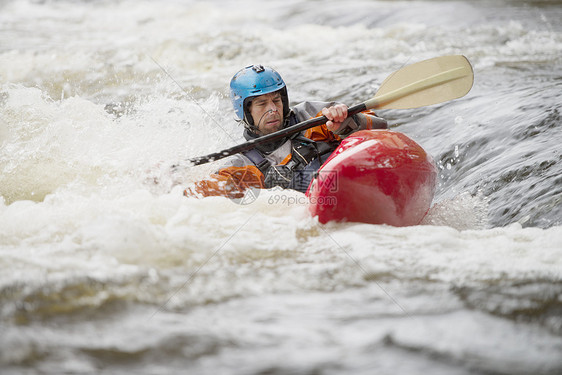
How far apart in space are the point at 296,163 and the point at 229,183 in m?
0.43

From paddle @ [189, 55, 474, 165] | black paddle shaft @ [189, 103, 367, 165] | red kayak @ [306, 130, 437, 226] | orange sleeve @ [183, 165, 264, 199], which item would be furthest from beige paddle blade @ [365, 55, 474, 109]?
orange sleeve @ [183, 165, 264, 199]

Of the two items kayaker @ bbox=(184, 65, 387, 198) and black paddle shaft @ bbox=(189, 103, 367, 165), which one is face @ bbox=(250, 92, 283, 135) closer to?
kayaker @ bbox=(184, 65, 387, 198)

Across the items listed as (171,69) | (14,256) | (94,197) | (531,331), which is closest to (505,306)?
(531,331)

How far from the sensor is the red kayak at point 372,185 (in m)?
3.02

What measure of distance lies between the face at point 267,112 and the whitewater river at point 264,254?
551mm

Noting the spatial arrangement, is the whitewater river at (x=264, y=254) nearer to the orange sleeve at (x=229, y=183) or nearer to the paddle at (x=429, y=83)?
→ the orange sleeve at (x=229, y=183)

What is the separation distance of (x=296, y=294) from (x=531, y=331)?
84cm

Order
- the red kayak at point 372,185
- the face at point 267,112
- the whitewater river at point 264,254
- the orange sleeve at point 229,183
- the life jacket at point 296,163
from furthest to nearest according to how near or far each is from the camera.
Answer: the face at point 267,112
the life jacket at point 296,163
the orange sleeve at point 229,183
the red kayak at point 372,185
the whitewater river at point 264,254

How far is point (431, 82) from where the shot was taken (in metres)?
3.91

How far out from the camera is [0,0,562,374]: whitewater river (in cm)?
192

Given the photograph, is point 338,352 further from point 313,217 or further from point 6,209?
point 6,209

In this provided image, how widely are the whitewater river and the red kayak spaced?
11 cm

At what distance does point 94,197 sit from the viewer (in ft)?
11.0

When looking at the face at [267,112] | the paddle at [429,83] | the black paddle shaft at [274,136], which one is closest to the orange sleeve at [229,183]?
the black paddle shaft at [274,136]
